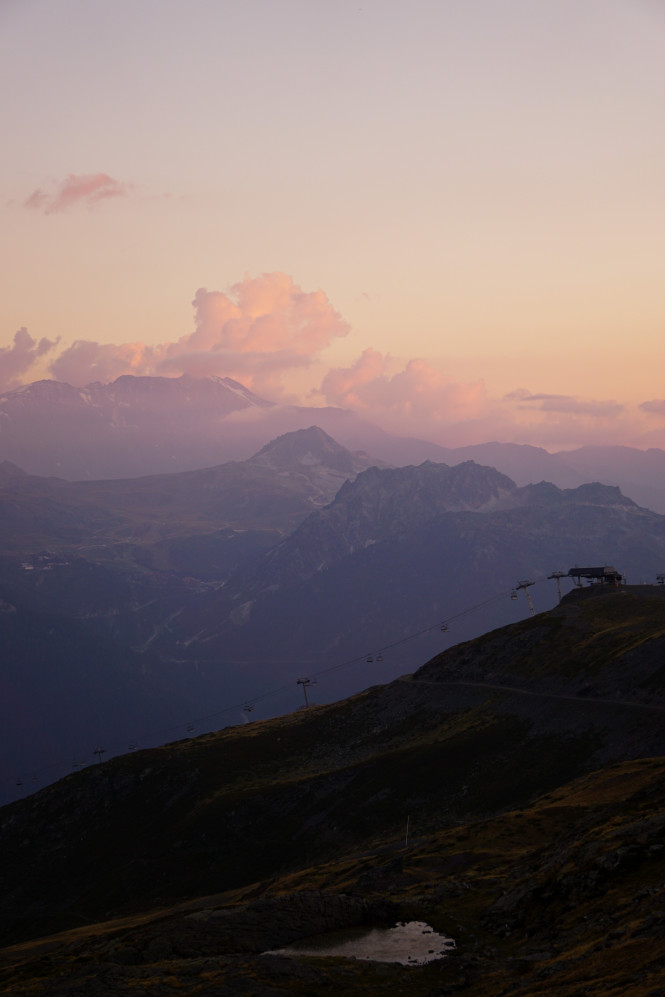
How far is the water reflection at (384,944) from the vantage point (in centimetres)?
7012

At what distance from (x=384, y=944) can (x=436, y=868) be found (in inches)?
1006

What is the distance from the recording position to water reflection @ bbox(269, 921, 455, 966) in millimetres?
70125

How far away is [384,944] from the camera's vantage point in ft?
242

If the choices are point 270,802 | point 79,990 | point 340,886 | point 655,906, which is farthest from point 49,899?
point 655,906

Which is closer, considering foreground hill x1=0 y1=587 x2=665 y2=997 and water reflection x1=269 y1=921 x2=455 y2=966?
foreground hill x1=0 y1=587 x2=665 y2=997

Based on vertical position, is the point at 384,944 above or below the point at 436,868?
above

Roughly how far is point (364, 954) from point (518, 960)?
14.3 metres

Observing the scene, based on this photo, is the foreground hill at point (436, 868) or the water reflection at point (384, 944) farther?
the water reflection at point (384, 944)

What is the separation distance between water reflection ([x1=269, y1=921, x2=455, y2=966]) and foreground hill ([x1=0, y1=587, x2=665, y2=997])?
146cm

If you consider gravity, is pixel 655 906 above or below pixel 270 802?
above

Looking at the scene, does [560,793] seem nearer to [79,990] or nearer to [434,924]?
[434,924]

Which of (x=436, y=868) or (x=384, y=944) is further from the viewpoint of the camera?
(x=436, y=868)

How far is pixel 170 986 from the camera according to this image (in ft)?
213

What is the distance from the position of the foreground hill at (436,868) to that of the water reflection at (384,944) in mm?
1457
